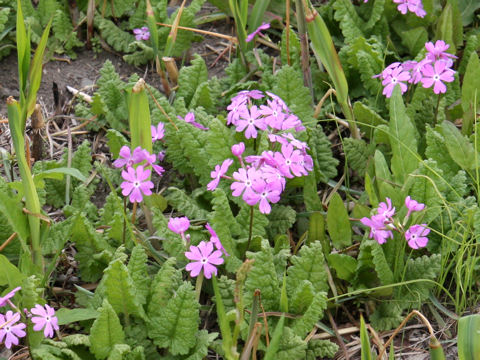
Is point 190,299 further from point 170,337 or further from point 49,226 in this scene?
point 49,226

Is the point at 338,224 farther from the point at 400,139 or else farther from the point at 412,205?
the point at 400,139

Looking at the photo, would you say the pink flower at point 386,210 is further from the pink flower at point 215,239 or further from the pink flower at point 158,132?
the pink flower at point 158,132

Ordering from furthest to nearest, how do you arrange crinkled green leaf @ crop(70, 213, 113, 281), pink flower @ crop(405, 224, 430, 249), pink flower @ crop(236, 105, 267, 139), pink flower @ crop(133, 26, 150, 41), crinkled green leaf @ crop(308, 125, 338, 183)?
pink flower @ crop(133, 26, 150, 41), crinkled green leaf @ crop(308, 125, 338, 183), pink flower @ crop(236, 105, 267, 139), crinkled green leaf @ crop(70, 213, 113, 281), pink flower @ crop(405, 224, 430, 249)

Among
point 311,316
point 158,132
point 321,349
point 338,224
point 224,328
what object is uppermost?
point 158,132

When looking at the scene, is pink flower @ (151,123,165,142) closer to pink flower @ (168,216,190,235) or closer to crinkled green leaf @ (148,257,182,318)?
pink flower @ (168,216,190,235)

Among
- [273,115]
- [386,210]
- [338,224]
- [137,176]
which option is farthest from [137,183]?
[386,210]

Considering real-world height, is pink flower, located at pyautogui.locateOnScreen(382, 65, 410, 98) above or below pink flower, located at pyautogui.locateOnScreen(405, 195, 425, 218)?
above

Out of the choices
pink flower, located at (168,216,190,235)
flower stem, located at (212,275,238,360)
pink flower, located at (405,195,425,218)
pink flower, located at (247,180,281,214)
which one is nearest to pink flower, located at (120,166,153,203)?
pink flower, located at (168,216,190,235)
